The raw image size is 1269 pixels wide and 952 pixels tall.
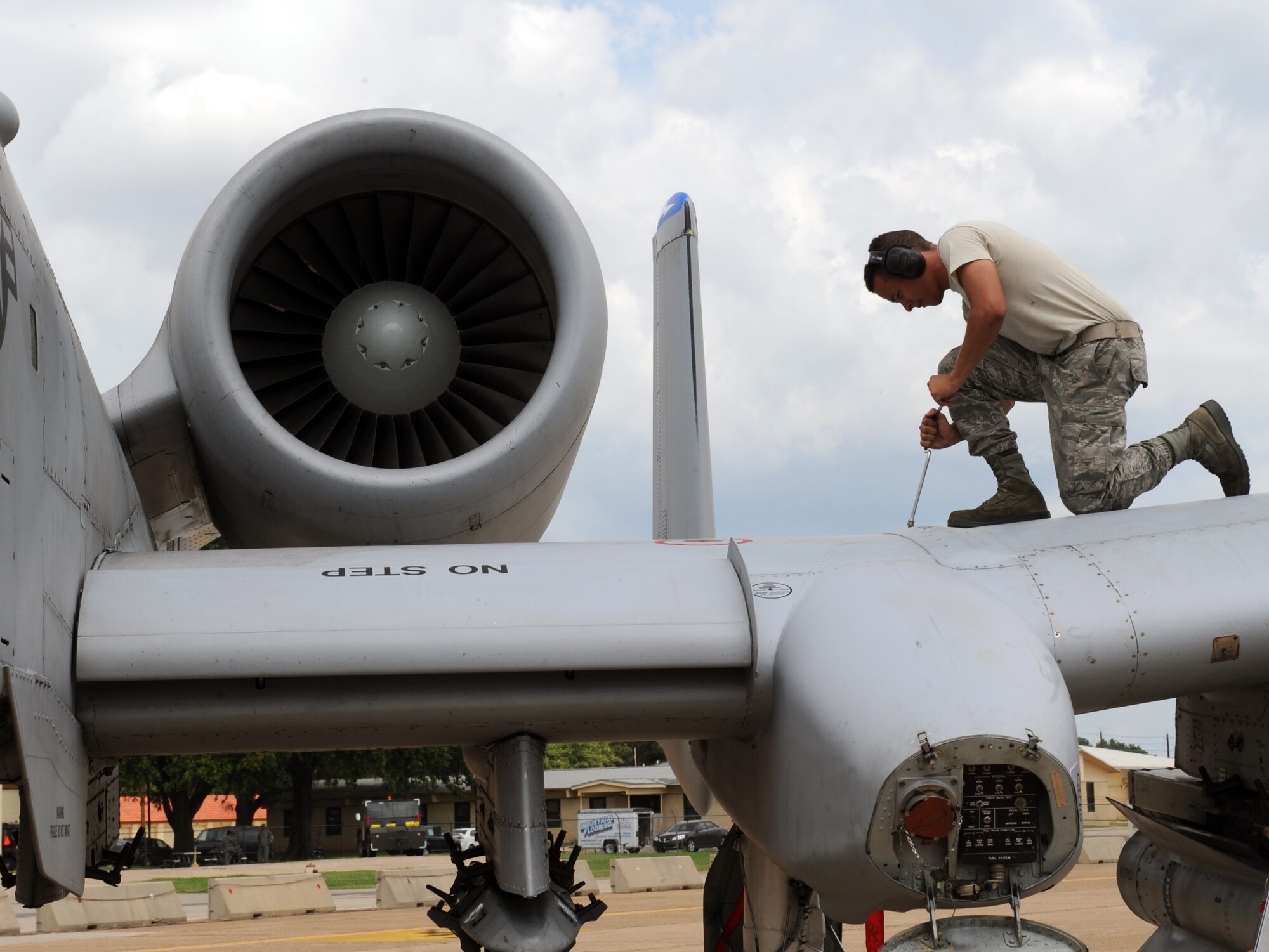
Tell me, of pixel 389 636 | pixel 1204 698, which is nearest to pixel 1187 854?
pixel 1204 698

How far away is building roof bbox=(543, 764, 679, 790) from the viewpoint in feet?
155

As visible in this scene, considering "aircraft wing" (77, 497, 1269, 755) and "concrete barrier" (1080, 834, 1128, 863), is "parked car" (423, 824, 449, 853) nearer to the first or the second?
"concrete barrier" (1080, 834, 1128, 863)

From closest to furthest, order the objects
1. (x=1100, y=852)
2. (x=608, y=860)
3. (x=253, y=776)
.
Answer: (x=1100, y=852)
(x=608, y=860)
(x=253, y=776)

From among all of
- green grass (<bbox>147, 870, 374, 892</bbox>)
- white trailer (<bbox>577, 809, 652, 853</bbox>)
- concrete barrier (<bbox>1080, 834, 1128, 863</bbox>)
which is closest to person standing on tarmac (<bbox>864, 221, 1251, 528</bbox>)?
green grass (<bbox>147, 870, 374, 892</bbox>)

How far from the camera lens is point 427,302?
17.3 feet

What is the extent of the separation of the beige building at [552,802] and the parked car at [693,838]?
24.4 feet

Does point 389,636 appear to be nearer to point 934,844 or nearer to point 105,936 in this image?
point 934,844

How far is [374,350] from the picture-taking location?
Answer: 508cm

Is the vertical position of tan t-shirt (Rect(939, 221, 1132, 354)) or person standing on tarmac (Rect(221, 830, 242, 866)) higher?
tan t-shirt (Rect(939, 221, 1132, 354))

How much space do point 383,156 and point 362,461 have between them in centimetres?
115

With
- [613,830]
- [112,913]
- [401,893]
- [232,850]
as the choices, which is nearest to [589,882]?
[401,893]

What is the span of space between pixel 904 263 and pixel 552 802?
47.0 metres

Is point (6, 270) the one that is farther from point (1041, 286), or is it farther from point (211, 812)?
point (211, 812)

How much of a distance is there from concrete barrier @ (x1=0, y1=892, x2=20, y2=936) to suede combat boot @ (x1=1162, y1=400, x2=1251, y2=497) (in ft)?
43.2
